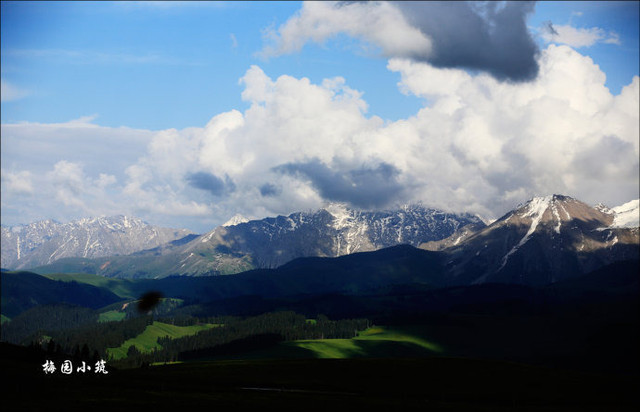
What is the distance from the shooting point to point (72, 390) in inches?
5032

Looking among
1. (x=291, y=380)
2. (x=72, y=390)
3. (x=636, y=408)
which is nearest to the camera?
(x=72, y=390)

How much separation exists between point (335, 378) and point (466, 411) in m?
66.7

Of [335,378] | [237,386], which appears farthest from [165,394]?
[335,378]

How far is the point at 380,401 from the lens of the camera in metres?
147

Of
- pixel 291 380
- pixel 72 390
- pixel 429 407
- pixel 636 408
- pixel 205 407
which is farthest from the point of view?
pixel 291 380

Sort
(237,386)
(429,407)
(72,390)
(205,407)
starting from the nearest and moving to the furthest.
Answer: (205,407) < (72,390) < (429,407) < (237,386)

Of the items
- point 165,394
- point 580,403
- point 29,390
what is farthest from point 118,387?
point 580,403

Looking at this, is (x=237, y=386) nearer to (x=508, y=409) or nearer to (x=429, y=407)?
(x=429, y=407)

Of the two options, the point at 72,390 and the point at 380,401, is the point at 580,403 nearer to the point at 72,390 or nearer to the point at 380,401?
the point at 380,401

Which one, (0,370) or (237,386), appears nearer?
(0,370)

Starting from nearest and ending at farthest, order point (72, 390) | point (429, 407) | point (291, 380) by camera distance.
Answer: point (72, 390) < point (429, 407) < point (291, 380)

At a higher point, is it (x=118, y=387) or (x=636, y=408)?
(x=118, y=387)

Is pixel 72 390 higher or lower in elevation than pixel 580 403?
higher

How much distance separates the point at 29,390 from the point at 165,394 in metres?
26.6
